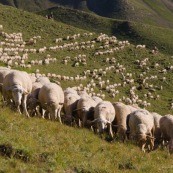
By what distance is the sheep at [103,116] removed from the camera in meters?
18.4

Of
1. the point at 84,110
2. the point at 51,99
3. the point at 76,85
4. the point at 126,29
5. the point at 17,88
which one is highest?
the point at 17,88

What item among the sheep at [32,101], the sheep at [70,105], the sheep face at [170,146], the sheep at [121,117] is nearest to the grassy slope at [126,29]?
the sheep at [70,105]

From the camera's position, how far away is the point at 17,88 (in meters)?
17.7

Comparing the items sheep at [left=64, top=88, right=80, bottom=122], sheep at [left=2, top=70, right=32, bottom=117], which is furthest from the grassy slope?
sheep at [left=2, top=70, right=32, bottom=117]

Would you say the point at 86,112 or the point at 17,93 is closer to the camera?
the point at 17,93

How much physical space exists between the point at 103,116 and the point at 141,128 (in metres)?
2.01

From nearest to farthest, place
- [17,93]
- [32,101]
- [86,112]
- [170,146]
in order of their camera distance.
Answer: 1. [17,93]
2. [170,146]
3. [32,101]
4. [86,112]

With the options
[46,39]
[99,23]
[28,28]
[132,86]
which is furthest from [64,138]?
[99,23]

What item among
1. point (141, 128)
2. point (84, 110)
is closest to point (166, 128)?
point (141, 128)

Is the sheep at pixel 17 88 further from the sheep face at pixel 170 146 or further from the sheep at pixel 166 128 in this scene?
the sheep at pixel 166 128

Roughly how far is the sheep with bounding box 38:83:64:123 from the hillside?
1.76 meters

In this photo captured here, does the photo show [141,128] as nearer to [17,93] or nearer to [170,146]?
[170,146]

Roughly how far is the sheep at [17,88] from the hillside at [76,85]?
1512 millimetres

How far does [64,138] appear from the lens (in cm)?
1430
